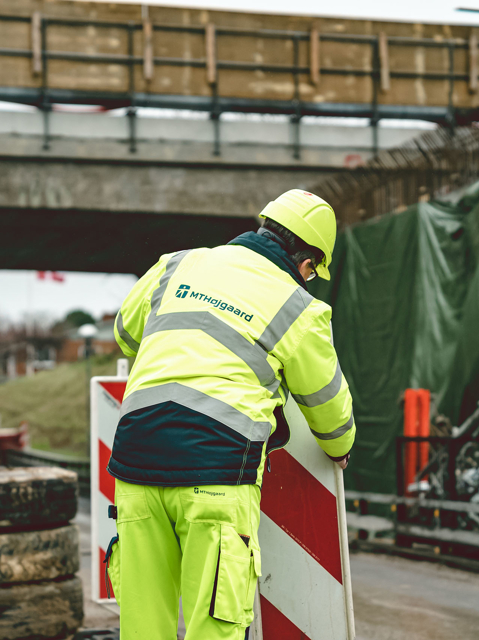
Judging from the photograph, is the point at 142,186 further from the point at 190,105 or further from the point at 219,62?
the point at 219,62

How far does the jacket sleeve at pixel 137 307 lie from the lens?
2.99 m

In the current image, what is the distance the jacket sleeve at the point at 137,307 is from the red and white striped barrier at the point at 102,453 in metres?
2.03

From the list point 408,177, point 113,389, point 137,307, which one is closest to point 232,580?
point 137,307

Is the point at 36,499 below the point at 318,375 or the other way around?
below

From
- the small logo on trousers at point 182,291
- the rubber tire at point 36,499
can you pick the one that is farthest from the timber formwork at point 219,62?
the small logo on trousers at point 182,291

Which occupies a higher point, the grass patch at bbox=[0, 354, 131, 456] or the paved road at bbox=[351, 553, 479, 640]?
the paved road at bbox=[351, 553, 479, 640]

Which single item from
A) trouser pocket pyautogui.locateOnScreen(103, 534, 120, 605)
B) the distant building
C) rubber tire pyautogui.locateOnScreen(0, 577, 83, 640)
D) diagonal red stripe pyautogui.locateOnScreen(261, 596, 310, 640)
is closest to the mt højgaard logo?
trouser pocket pyautogui.locateOnScreen(103, 534, 120, 605)

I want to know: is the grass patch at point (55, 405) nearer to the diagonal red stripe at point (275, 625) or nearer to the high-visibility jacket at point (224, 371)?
the diagonal red stripe at point (275, 625)

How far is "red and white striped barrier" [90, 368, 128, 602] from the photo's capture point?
514 cm

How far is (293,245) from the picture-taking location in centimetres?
297

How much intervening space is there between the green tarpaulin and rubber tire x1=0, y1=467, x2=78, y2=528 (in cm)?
545

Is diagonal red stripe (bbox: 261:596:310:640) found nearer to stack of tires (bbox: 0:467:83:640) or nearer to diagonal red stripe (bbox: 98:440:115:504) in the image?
stack of tires (bbox: 0:467:83:640)

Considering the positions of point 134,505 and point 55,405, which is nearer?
point 134,505

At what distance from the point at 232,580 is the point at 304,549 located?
2.81 ft
